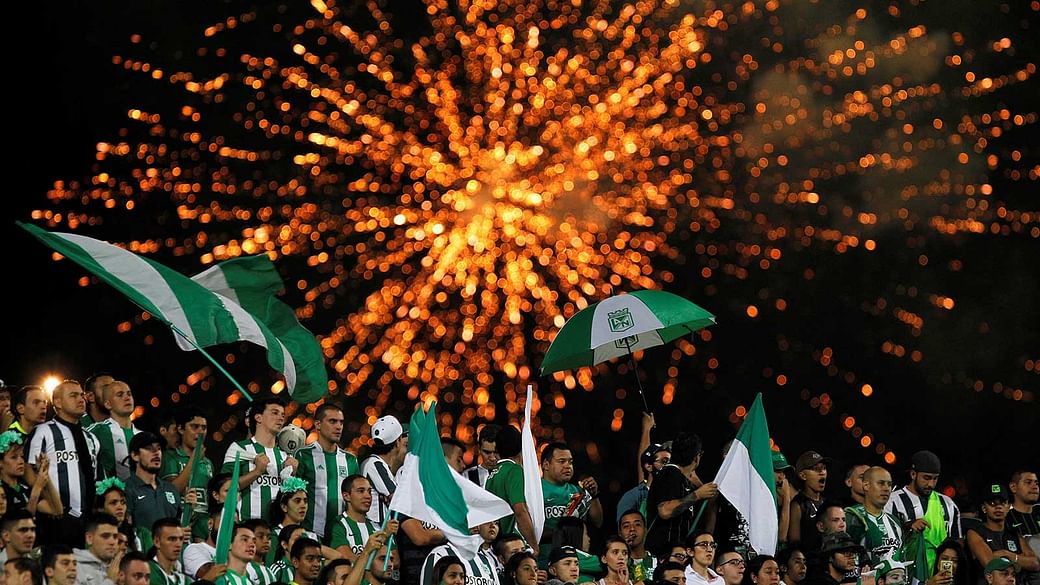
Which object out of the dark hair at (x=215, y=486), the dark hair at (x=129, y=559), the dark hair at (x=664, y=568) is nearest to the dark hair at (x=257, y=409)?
the dark hair at (x=215, y=486)

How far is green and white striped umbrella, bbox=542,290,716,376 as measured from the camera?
50.0ft

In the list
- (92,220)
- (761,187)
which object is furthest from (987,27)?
(92,220)

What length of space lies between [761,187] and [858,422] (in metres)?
3.47

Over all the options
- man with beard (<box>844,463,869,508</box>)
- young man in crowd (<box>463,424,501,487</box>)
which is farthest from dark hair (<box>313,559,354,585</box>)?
man with beard (<box>844,463,869,508</box>)

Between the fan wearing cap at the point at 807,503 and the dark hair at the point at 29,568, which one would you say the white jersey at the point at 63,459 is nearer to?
the dark hair at the point at 29,568

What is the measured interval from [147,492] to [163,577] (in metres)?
1.03

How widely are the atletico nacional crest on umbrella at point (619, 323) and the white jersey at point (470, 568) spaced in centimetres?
291

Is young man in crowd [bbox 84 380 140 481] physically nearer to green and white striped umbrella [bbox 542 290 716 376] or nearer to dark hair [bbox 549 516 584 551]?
dark hair [bbox 549 516 584 551]

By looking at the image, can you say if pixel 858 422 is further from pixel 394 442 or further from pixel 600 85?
pixel 394 442

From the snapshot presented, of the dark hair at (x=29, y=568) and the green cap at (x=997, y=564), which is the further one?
the green cap at (x=997, y=564)

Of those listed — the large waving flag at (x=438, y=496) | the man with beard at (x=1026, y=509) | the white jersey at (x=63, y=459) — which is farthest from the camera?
the man with beard at (x=1026, y=509)

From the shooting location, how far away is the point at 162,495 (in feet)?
41.5

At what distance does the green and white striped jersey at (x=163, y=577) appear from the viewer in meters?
11.6

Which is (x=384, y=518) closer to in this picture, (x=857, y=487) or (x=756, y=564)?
(x=756, y=564)
